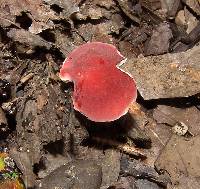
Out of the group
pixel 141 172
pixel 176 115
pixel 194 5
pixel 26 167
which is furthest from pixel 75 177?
pixel 194 5

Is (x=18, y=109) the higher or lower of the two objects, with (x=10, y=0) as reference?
lower

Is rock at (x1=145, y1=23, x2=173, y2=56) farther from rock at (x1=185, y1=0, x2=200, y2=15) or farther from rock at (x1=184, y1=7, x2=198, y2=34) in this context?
rock at (x1=185, y1=0, x2=200, y2=15)

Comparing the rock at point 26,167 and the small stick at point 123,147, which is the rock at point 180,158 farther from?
the rock at point 26,167

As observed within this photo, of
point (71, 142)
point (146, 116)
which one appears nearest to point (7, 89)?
point (71, 142)

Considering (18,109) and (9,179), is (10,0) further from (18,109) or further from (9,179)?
(9,179)

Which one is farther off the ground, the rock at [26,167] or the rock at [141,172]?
the rock at [141,172]

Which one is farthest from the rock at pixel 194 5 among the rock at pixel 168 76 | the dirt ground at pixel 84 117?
the rock at pixel 168 76

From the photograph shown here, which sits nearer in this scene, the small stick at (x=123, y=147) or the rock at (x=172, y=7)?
the small stick at (x=123, y=147)
